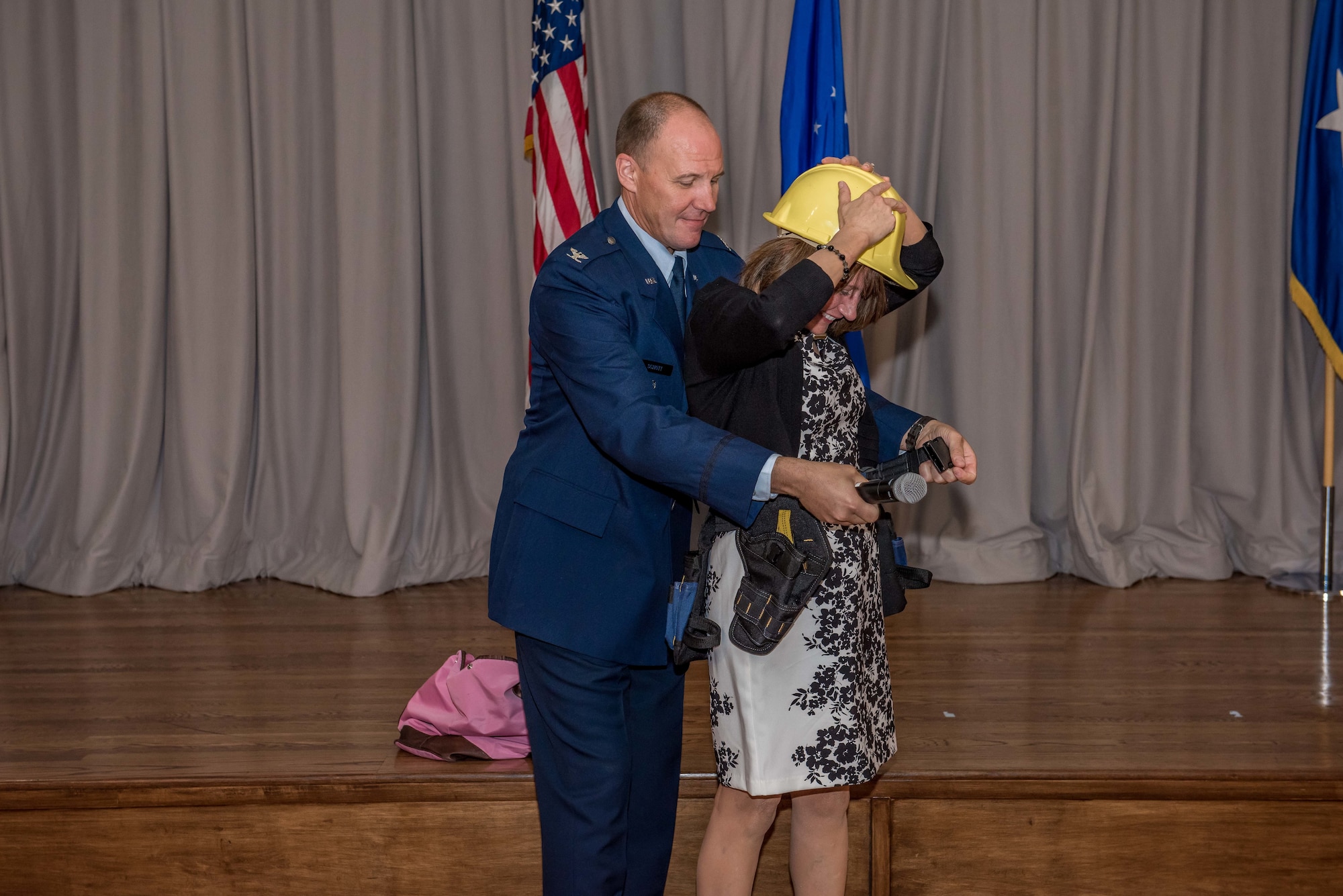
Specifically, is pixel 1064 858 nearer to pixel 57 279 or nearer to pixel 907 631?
pixel 907 631

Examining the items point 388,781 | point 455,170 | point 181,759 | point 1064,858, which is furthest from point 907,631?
point 455,170

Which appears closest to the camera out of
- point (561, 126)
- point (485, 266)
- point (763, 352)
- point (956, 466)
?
point (763, 352)

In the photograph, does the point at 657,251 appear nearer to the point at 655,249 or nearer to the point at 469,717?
the point at 655,249

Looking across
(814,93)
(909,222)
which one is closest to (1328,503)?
(814,93)

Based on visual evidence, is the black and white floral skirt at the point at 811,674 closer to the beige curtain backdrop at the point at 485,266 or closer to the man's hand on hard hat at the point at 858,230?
the man's hand on hard hat at the point at 858,230

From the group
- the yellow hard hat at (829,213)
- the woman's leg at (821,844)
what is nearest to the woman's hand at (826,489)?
the yellow hard hat at (829,213)

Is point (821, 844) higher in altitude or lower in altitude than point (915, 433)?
lower

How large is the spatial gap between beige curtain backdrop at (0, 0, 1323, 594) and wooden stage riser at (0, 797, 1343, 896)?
2076 mm

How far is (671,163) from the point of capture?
69.2 inches

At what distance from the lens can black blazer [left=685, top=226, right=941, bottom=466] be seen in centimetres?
160

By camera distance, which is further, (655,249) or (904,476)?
(655,249)

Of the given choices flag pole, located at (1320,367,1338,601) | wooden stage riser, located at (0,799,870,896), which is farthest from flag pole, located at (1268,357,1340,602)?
wooden stage riser, located at (0,799,870,896)

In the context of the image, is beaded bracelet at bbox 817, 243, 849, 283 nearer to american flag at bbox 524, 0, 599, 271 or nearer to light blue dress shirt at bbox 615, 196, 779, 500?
light blue dress shirt at bbox 615, 196, 779, 500

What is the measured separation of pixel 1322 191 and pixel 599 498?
145 inches
